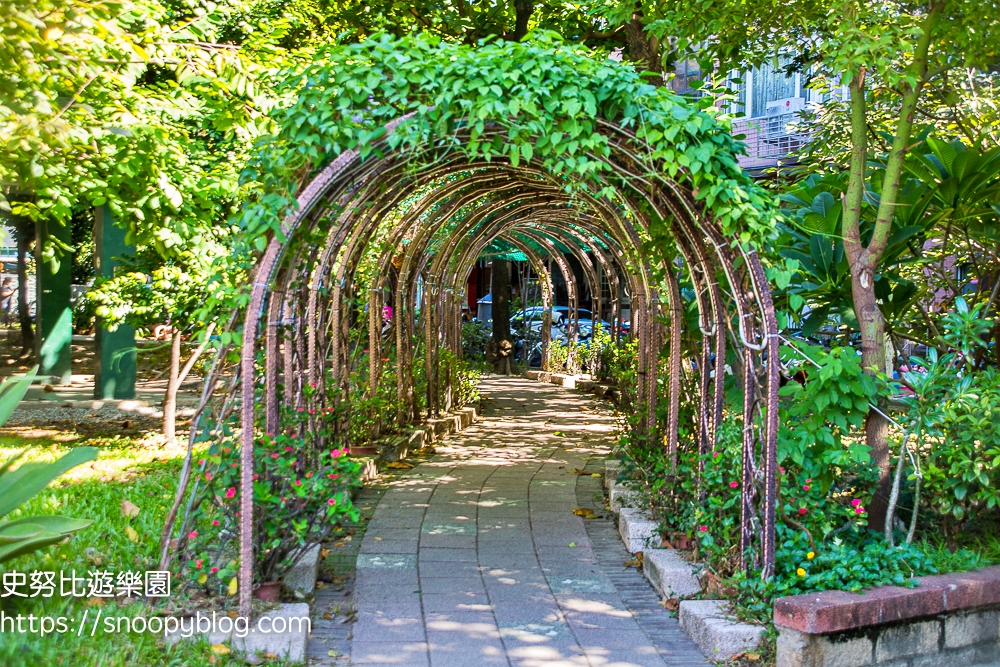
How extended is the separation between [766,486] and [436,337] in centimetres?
654

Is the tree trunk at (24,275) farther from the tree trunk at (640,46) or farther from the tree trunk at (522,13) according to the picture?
the tree trunk at (640,46)

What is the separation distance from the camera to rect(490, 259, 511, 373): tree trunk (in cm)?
1678

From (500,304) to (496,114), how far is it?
42.0 ft

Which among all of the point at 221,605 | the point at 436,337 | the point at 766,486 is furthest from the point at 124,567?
the point at 436,337

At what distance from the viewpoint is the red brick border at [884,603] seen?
3838 millimetres

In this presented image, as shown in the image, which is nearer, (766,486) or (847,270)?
(766,486)

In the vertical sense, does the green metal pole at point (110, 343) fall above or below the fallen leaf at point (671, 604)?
above

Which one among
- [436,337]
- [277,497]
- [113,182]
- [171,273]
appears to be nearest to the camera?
[277,497]

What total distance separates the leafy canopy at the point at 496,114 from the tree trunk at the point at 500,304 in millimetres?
12530

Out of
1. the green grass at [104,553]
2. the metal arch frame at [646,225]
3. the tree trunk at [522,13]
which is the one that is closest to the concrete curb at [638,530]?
the metal arch frame at [646,225]

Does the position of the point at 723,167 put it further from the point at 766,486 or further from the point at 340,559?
the point at 340,559

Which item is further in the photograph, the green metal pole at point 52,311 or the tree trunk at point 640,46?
the green metal pole at point 52,311

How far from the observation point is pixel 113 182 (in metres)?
5.74

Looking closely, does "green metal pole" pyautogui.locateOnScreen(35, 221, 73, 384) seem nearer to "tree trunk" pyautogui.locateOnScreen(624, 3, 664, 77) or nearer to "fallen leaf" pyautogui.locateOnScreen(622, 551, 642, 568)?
"tree trunk" pyautogui.locateOnScreen(624, 3, 664, 77)
